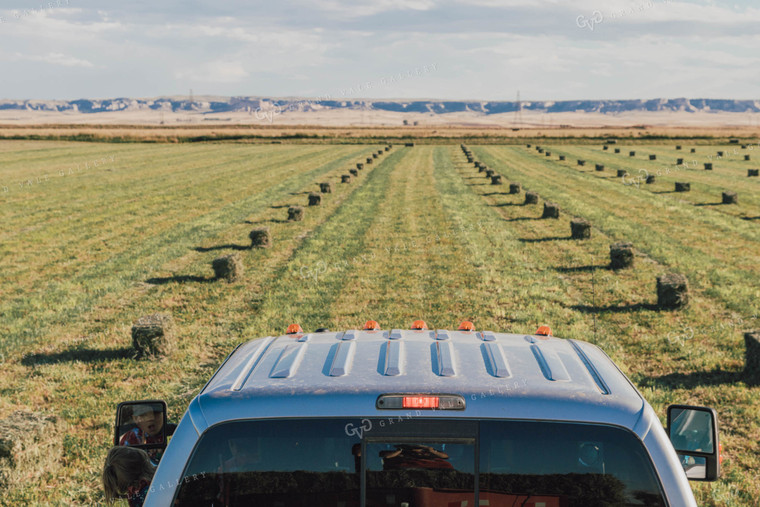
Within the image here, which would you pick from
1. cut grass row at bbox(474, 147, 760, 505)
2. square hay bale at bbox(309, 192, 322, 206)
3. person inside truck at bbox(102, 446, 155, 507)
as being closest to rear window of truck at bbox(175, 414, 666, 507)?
person inside truck at bbox(102, 446, 155, 507)

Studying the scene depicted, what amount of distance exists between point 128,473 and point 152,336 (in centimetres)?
654

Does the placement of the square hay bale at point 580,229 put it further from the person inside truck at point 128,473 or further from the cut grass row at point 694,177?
the person inside truck at point 128,473

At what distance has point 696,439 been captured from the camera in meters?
3.94

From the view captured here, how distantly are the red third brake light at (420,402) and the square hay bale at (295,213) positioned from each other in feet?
74.8

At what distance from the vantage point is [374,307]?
1366 cm

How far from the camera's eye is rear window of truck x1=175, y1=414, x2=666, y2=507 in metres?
3.04

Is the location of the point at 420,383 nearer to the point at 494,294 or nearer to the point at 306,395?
the point at 306,395

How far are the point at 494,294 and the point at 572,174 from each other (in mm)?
32324

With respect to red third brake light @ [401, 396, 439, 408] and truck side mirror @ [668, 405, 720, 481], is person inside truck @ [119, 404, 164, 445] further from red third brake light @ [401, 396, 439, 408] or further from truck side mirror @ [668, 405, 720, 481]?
truck side mirror @ [668, 405, 720, 481]

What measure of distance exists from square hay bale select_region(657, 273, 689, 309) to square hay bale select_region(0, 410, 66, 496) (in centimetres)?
1160

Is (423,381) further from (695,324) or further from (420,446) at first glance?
(695,324)

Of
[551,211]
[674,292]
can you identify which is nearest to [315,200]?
[551,211]

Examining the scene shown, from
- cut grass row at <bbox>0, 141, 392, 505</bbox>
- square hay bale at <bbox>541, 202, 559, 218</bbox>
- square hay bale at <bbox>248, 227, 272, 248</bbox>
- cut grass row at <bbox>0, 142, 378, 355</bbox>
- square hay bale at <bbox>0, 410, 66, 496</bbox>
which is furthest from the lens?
square hay bale at <bbox>541, 202, 559, 218</bbox>

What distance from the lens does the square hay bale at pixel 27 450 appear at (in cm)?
705
